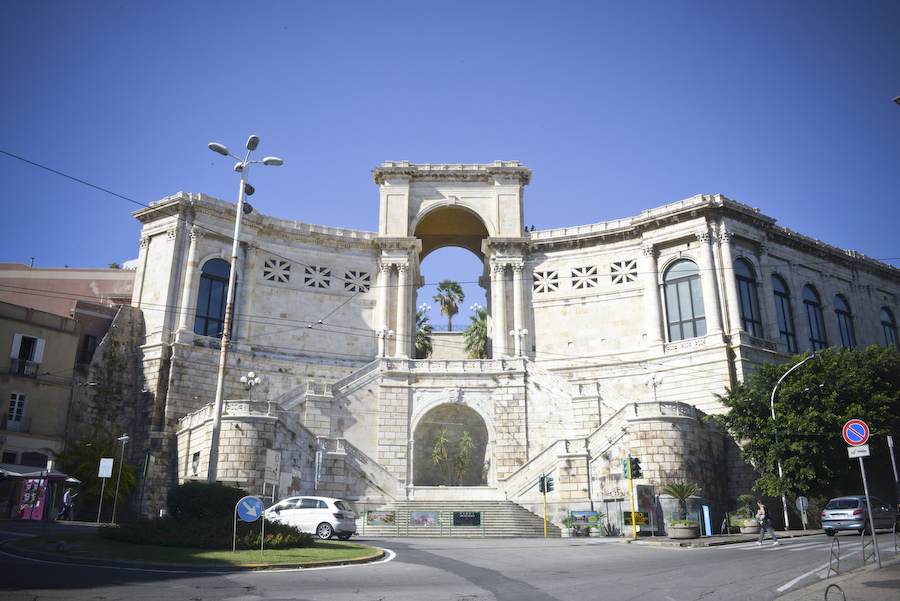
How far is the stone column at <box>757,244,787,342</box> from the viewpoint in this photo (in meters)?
44.0

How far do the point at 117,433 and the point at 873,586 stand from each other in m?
37.3

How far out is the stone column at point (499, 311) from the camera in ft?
153

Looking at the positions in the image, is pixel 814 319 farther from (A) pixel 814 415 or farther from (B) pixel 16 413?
(B) pixel 16 413

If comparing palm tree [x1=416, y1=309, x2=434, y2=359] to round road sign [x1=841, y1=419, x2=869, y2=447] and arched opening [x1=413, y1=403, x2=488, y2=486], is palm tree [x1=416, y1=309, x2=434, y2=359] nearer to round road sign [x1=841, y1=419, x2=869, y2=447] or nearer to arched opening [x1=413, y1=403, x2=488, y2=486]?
arched opening [x1=413, y1=403, x2=488, y2=486]

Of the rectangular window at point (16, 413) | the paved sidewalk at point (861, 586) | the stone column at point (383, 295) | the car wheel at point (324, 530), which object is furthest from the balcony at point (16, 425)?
the paved sidewalk at point (861, 586)

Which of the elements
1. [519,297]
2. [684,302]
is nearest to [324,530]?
[519,297]

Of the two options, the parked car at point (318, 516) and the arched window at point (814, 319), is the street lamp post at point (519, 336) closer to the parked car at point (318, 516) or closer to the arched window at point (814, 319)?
the arched window at point (814, 319)

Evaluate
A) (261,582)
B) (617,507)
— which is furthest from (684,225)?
(261,582)

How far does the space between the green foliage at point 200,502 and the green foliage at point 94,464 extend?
61.5 feet

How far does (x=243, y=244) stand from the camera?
45719 millimetres

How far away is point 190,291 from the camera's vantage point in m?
42.5

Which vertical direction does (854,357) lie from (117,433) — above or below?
above

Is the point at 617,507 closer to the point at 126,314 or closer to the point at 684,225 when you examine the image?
the point at 684,225

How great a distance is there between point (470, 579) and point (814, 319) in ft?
139
